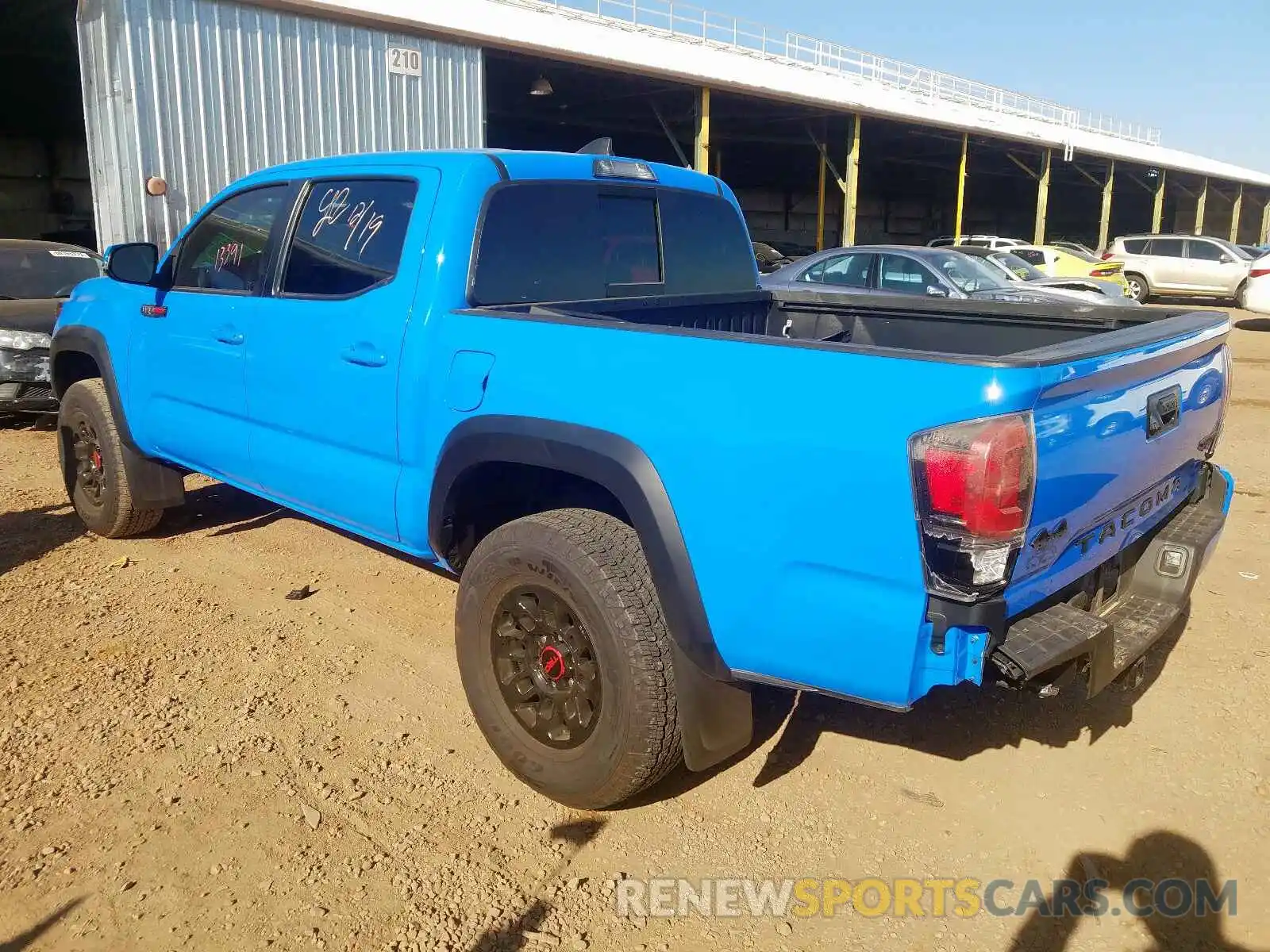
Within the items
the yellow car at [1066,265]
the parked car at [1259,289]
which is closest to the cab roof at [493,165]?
the parked car at [1259,289]

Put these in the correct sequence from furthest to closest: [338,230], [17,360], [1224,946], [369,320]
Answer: [17,360], [338,230], [369,320], [1224,946]

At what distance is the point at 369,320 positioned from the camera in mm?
3438

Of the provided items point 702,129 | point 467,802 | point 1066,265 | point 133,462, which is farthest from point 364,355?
point 1066,265

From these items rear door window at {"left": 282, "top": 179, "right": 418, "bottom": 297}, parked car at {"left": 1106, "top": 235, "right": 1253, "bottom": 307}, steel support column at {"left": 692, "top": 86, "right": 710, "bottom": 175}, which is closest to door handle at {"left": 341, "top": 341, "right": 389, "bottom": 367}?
rear door window at {"left": 282, "top": 179, "right": 418, "bottom": 297}

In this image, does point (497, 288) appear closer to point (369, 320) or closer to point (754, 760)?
point (369, 320)

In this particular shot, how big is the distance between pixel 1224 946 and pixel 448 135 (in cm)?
1409

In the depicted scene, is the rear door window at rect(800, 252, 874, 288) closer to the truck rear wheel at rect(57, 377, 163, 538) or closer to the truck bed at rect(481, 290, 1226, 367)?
the truck bed at rect(481, 290, 1226, 367)

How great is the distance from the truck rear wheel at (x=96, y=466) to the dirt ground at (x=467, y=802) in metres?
0.84

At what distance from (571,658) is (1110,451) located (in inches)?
62.6

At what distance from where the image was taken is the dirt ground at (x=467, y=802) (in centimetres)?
252

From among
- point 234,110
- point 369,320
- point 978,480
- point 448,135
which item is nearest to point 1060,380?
point 978,480

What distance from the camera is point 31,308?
8.65 meters

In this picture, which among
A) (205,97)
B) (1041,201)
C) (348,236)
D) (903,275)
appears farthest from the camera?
(1041,201)

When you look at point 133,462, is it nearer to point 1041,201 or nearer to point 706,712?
point 706,712
